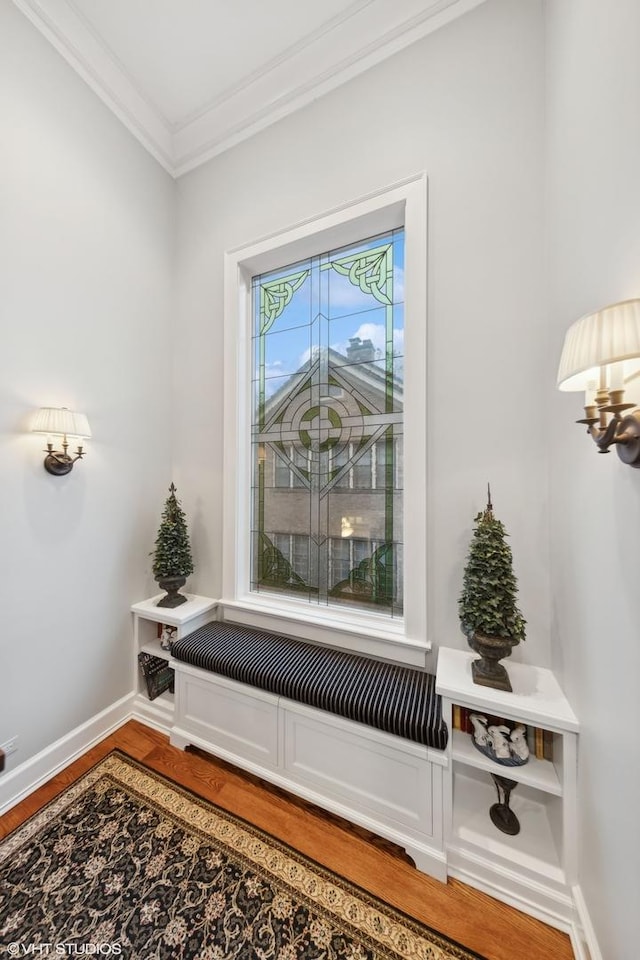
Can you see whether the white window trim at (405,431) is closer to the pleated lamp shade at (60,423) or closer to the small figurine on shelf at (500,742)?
the small figurine on shelf at (500,742)

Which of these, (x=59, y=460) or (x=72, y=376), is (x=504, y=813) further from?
(x=72, y=376)

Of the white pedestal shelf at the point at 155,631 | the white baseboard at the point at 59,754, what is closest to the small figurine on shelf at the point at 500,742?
the white pedestal shelf at the point at 155,631

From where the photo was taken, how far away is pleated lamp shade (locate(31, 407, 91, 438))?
63.3 inches

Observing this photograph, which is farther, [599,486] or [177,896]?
[177,896]

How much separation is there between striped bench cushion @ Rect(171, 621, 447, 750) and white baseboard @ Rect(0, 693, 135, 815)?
66 cm

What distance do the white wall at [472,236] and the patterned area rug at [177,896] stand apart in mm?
997

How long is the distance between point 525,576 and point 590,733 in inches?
Answer: 22.8

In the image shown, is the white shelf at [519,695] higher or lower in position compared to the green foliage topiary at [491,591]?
lower

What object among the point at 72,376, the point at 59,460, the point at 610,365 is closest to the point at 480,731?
the point at 610,365

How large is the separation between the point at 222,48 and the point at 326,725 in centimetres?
357

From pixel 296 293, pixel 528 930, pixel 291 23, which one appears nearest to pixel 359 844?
pixel 528 930

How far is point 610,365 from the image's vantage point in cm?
80

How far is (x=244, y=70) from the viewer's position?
6.57 ft

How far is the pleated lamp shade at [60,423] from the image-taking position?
5.28ft
